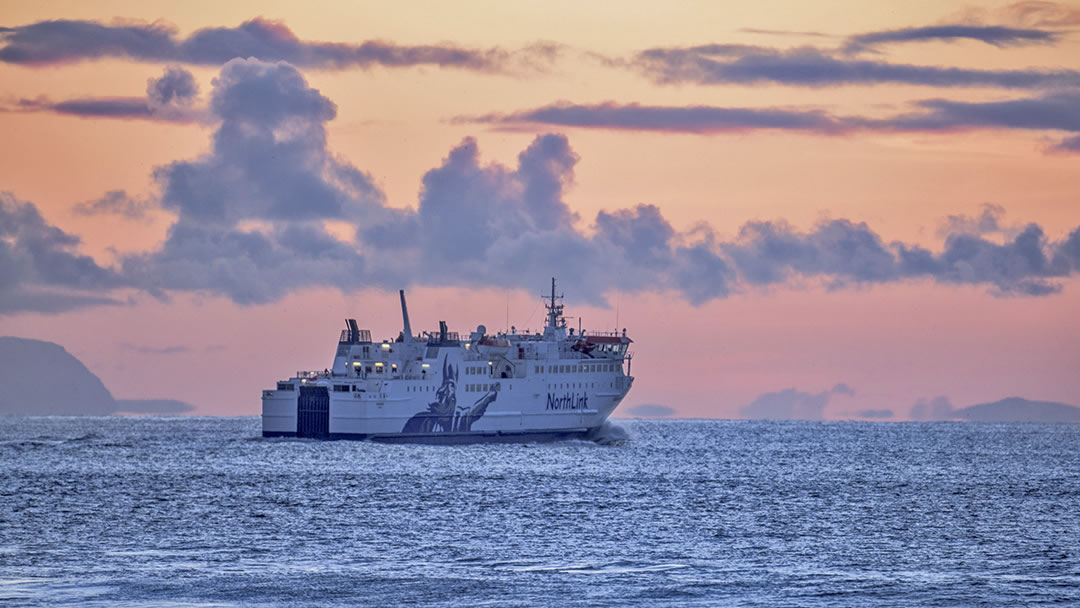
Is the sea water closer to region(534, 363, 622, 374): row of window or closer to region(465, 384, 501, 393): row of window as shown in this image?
region(465, 384, 501, 393): row of window

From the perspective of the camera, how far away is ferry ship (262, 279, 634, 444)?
106125mm

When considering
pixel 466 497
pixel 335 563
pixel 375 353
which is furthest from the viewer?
pixel 375 353

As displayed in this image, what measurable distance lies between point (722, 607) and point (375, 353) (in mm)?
78484

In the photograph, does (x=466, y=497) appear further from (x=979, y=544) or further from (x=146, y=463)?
(x=146, y=463)

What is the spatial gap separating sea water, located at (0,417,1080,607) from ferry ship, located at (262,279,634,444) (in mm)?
10933

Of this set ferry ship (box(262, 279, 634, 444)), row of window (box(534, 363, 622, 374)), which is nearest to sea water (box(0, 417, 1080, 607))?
ferry ship (box(262, 279, 634, 444))

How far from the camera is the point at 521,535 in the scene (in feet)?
166

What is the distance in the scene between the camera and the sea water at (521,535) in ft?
125

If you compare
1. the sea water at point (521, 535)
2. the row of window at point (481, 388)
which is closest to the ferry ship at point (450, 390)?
the row of window at point (481, 388)

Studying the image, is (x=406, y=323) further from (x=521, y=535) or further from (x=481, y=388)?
(x=521, y=535)

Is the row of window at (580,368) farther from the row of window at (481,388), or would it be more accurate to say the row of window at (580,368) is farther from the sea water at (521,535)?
the sea water at (521,535)

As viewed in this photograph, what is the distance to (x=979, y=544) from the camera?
50.2m

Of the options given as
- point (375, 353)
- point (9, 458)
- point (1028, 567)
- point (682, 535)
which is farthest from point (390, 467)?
point (1028, 567)

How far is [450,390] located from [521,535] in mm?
58723
